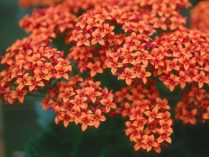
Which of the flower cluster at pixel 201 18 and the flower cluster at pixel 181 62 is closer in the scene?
the flower cluster at pixel 181 62

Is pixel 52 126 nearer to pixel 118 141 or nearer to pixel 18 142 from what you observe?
pixel 118 141

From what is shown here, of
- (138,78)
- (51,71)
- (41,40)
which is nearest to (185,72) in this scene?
(138,78)

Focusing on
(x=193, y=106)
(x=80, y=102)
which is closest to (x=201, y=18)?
(x=193, y=106)

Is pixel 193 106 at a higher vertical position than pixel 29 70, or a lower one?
lower

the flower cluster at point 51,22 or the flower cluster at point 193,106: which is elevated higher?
the flower cluster at point 51,22

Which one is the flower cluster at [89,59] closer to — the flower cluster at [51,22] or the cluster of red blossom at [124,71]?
the cluster of red blossom at [124,71]

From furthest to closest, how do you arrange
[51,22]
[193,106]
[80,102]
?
[51,22]
[193,106]
[80,102]

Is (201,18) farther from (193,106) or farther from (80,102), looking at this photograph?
(80,102)

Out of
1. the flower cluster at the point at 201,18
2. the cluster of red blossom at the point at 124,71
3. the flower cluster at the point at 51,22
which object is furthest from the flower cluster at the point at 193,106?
the flower cluster at the point at 51,22
